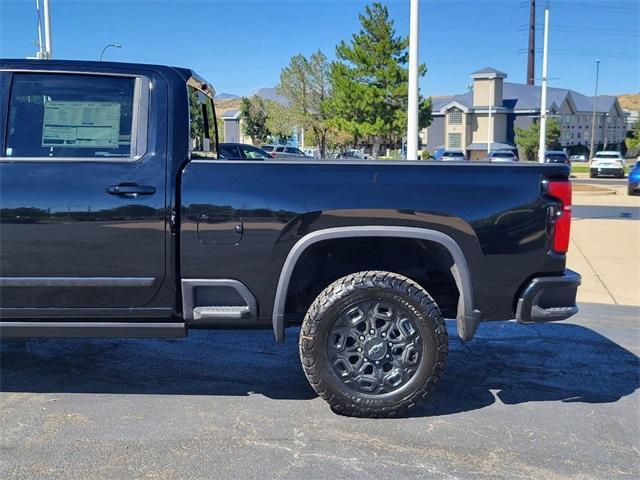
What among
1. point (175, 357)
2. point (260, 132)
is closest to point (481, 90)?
point (260, 132)

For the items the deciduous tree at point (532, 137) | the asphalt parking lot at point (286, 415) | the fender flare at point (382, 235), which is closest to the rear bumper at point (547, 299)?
the fender flare at point (382, 235)

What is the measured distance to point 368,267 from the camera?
4426 millimetres

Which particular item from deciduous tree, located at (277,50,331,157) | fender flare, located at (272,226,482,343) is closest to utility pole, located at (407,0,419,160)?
fender flare, located at (272,226,482,343)

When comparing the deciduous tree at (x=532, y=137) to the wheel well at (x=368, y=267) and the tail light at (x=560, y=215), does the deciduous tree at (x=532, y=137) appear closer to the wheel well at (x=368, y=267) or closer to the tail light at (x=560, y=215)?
the wheel well at (x=368, y=267)

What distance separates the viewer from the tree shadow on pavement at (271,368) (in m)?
4.60

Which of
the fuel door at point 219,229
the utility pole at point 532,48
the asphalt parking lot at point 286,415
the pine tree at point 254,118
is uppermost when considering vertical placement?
the utility pole at point 532,48

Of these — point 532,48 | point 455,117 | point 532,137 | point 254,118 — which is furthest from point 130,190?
point 532,48

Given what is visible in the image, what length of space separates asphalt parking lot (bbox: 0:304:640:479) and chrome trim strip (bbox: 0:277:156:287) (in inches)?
33.8

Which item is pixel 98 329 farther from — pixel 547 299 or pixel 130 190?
pixel 547 299

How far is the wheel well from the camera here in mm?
4230

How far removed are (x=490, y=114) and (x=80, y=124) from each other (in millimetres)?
64406

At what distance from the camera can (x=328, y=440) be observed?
12.5ft

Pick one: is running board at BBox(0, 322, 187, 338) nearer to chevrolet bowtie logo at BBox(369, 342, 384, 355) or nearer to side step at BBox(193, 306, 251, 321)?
side step at BBox(193, 306, 251, 321)

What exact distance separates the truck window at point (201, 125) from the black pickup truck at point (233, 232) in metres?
0.18
